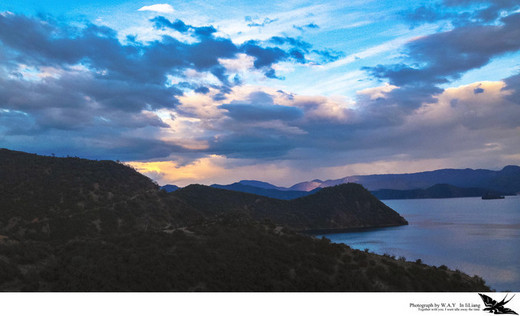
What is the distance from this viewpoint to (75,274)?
25.0 metres

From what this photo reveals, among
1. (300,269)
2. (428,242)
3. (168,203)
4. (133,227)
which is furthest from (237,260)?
(428,242)

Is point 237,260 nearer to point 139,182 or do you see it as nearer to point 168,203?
point 168,203

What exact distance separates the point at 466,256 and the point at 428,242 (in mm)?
31702

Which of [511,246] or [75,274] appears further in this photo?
[511,246]

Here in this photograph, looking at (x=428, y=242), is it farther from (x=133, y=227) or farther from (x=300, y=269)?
(x=300, y=269)

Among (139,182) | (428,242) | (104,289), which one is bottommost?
(428,242)
